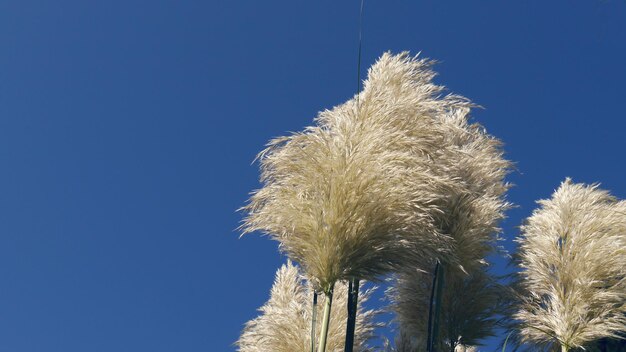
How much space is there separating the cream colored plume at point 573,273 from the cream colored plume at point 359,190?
1.62m

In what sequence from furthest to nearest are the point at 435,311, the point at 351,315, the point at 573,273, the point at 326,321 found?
the point at 573,273
the point at 435,311
the point at 351,315
the point at 326,321

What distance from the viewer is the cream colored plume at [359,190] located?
10.1 feet

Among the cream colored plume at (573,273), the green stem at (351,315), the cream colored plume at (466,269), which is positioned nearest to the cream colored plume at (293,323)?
the cream colored plume at (466,269)

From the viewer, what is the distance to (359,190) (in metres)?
3.10

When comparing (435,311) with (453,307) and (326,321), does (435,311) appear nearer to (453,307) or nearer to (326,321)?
(453,307)

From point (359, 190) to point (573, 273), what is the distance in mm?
2388

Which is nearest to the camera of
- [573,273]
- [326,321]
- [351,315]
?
[326,321]

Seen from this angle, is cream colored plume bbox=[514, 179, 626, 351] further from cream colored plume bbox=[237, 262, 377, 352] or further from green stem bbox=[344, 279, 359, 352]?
green stem bbox=[344, 279, 359, 352]

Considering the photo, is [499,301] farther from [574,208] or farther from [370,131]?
[370,131]

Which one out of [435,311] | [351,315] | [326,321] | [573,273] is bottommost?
[326,321]

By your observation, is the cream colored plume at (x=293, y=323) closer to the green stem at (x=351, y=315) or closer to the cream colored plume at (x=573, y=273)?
the green stem at (x=351, y=315)

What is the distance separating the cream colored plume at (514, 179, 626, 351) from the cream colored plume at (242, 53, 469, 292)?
1619 mm

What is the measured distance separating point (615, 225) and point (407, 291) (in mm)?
1534

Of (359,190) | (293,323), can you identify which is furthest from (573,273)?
(359,190)
